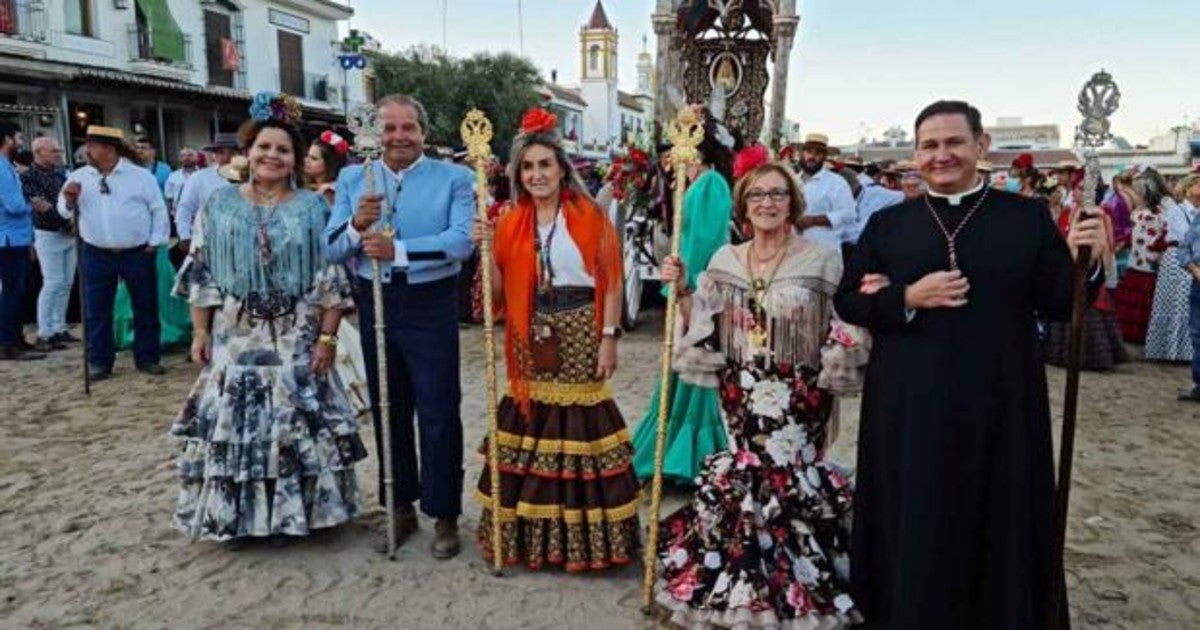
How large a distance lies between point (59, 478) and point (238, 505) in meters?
1.85

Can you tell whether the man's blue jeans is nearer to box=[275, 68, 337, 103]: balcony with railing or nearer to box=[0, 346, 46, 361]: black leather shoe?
box=[0, 346, 46, 361]: black leather shoe

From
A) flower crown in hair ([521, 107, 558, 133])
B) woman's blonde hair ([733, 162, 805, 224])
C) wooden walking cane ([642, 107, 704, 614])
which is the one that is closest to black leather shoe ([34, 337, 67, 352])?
flower crown in hair ([521, 107, 558, 133])

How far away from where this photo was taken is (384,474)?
155 inches

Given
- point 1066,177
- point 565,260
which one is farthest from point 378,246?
point 1066,177

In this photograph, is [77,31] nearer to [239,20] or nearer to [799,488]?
[239,20]

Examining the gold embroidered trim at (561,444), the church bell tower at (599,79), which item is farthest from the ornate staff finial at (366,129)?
the church bell tower at (599,79)

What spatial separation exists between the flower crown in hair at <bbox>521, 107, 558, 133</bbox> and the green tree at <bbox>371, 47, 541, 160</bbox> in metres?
30.7

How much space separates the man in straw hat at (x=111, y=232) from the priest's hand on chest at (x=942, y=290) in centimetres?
689

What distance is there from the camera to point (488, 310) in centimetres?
370

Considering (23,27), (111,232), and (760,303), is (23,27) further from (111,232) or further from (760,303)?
(760,303)

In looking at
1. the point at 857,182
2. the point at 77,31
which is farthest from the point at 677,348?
the point at 77,31

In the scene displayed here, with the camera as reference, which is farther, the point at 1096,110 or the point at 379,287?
the point at 379,287

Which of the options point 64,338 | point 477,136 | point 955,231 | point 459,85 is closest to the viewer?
point 955,231

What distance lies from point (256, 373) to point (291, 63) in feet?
91.1
